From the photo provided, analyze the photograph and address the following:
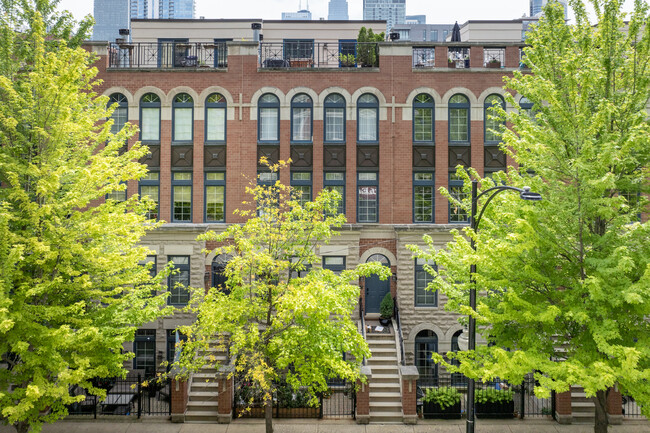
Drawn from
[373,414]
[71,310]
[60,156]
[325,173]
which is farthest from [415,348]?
[60,156]

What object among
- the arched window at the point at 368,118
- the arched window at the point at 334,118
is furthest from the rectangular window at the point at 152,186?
the arched window at the point at 368,118

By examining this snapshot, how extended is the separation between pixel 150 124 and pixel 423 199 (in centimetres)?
1246

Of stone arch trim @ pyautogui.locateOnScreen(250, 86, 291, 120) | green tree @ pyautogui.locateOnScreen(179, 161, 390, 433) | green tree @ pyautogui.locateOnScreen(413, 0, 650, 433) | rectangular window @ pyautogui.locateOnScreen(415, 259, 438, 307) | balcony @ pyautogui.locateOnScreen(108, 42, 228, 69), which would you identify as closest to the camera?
green tree @ pyautogui.locateOnScreen(413, 0, 650, 433)

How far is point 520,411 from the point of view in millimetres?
18734

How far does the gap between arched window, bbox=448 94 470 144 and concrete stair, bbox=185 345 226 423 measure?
13.6 metres

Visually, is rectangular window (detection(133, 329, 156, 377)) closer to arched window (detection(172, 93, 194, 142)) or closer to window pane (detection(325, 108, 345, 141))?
arched window (detection(172, 93, 194, 142))

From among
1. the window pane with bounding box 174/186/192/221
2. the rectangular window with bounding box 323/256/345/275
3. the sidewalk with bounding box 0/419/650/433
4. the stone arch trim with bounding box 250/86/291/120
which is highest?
the stone arch trim with bounding box 250/86/291/120

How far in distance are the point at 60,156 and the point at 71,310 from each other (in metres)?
4.13

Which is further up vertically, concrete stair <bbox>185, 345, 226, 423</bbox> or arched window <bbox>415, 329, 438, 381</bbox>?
arched window <bbox>415, 329, 438, 381</bbox>

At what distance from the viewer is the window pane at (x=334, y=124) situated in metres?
23.2

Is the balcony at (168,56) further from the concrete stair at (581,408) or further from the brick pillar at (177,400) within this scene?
the concrete stair at (581,408)

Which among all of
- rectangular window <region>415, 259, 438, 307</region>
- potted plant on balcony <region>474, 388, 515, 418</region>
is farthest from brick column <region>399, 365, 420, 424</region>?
rectangular window <region>415, 259, 438, 307</region>

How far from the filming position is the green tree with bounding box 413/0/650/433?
39.8 ft

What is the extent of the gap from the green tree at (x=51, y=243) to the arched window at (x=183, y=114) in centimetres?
761
